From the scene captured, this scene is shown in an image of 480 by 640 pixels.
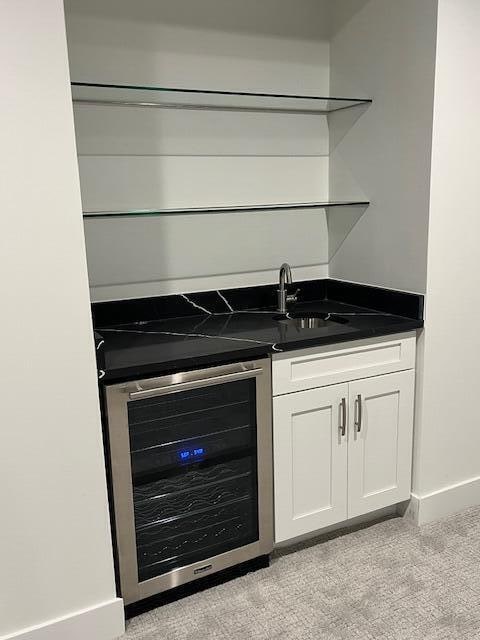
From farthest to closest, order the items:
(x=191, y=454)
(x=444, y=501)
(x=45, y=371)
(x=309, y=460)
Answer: (x=444, y=501)
(x=309, y=460)
(x=191, y=454)
(x=45, y=371)

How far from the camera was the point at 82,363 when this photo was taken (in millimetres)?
1815

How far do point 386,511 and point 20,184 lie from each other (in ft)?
6.81

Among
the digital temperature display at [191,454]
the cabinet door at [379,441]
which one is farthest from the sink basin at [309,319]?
the digital temperature display at [191,454]

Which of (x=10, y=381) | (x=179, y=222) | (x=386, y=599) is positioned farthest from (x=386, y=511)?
(x=10, y=381)

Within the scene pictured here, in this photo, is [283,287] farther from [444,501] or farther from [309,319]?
[444,501]

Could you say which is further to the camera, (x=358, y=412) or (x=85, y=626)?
(x=358, y=412)

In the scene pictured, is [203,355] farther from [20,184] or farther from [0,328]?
[20,184]

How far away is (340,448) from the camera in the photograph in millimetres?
2385

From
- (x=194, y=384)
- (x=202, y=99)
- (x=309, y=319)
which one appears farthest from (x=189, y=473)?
(x=202, y=99)

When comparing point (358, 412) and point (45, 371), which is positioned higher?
point (45, 371)

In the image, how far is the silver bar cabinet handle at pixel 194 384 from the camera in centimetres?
193

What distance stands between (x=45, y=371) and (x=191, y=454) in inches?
24.7

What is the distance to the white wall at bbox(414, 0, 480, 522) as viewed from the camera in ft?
7.49

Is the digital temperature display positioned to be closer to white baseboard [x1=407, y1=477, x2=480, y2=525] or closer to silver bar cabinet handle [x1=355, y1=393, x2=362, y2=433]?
silver bar cabinet handle [x1=355, y1=393, x2=362, y2=433]
